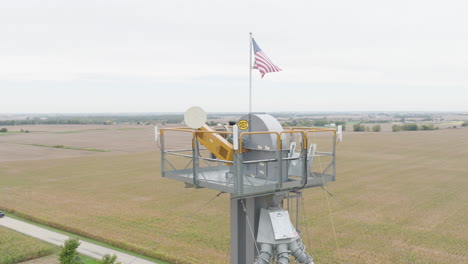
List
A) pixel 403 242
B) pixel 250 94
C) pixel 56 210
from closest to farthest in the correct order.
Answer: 1. pixel 250 94
2. pixel 403 242
3. pixel 56 210

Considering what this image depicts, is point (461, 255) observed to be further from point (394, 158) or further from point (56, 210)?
point (394, 158)

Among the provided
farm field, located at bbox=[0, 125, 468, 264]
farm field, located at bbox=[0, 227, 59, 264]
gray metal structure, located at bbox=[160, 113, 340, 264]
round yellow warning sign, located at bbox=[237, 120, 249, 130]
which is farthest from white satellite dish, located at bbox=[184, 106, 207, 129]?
farm field, located at bbox=[0, 227, 59, 264]

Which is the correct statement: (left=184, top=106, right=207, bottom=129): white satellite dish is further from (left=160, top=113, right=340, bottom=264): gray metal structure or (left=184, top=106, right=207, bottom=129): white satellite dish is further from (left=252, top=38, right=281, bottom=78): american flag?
(left=252, top=38, right=281, bottom=78): american flag

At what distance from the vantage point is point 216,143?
12.7 meters

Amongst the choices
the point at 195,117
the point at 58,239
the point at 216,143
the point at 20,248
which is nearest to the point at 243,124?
the point at 216,143

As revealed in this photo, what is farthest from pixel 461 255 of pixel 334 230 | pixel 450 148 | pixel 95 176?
pixel 450 148

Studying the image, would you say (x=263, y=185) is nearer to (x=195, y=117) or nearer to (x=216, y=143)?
(x=216, y=143)

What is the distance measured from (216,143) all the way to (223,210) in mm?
27108

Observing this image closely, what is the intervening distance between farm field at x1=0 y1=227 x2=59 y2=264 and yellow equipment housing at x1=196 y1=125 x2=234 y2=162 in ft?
65.3

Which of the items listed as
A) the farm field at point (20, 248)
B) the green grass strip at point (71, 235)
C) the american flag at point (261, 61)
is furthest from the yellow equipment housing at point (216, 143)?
the farm field at point (20, 248)

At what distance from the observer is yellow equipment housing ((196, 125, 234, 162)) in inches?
486

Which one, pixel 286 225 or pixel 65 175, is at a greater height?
pixel 286 225

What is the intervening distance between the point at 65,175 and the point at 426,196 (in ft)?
160

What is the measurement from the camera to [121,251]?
2803 cm
